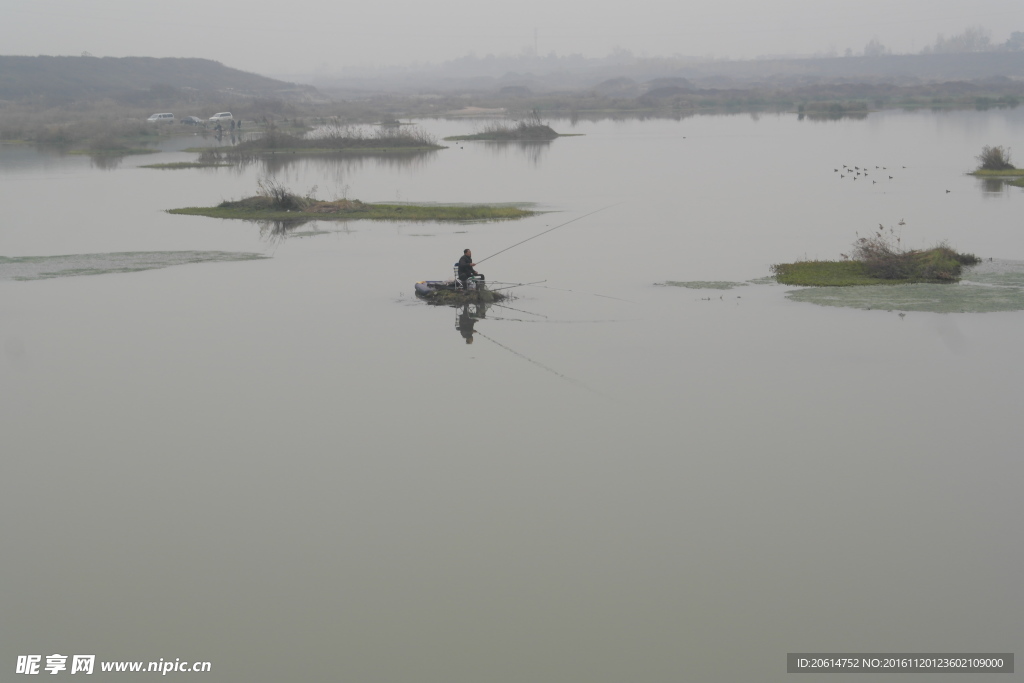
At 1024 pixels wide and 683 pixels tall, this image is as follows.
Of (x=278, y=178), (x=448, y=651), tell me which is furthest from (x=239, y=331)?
(x=278, y=178)

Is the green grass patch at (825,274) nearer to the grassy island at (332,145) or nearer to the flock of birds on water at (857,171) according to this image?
the flock of birds on water at (857,171)

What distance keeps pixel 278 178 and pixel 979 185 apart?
87.9 feet

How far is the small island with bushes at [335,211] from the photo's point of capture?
29.7m

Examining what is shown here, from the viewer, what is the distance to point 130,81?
5699 inches

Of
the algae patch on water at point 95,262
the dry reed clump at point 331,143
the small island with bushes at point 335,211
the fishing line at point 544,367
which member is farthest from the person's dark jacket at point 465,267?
→ the dry reed clump at point 331,143

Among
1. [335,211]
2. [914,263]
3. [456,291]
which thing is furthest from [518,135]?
[456,291]

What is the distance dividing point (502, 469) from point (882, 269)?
1149 cm

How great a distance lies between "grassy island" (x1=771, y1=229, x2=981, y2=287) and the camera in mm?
19188

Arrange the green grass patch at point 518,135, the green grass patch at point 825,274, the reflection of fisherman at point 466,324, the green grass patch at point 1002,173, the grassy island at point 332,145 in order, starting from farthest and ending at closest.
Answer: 1. the green grass patch at point 518,135
2. the grassy island at point 332,145
3. the green grass patch at point 1002,173
4. the green grass patch at point 825,274
5. the reflection of fisherman at point 466,324

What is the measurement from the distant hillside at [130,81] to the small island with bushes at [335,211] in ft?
294

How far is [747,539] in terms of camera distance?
935cm

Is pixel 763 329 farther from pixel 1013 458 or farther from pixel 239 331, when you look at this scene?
pixel 239 331

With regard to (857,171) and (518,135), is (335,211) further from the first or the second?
(518,135)

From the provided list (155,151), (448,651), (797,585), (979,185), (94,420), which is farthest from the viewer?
(155,151)
